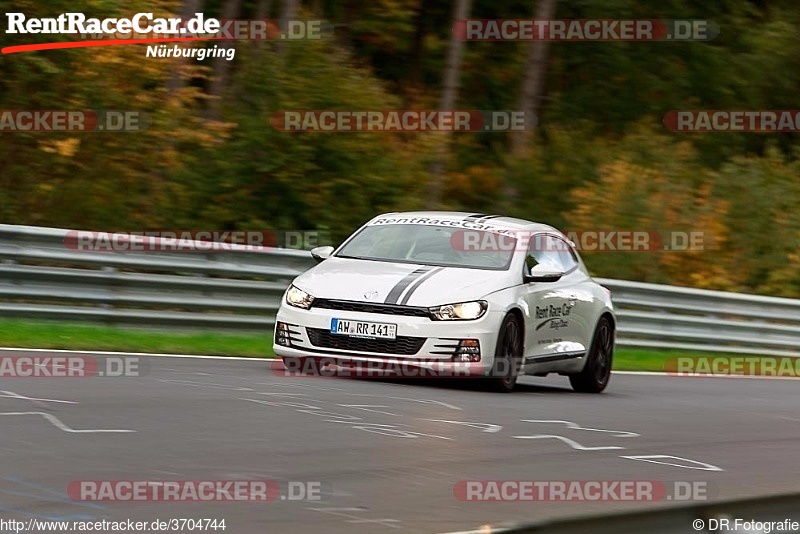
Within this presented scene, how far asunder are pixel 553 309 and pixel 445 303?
5.79ft

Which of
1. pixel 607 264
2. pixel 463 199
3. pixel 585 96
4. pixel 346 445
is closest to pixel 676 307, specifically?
pixel 607 264

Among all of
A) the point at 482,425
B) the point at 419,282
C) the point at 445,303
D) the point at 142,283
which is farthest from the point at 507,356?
the point at 142,283

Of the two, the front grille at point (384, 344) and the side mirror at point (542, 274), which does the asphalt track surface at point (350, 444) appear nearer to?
the front grille at point (384, 344)

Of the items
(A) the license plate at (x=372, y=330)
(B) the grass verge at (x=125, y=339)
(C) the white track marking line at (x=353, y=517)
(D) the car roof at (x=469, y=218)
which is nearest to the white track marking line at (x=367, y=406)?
(A) the license plate at (x=372, y=330)

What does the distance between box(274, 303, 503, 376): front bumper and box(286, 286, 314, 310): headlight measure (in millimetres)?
131

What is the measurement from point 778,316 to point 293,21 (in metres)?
10.3

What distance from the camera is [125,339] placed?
14914mm

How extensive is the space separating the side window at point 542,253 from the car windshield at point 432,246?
200mm

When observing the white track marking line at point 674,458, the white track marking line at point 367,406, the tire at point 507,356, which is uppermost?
the tire at point 507,356

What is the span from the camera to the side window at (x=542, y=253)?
13.8m

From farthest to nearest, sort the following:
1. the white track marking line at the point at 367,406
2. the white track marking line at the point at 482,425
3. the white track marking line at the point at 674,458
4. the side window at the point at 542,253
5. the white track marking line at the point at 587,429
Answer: the side window at the point at 542,253 → the white track marking line at the point at 587,429 → the white track marking line at the point at 367,406 → the white track marking line at the point at 482,425 → the white track marking line at the point at 674,458

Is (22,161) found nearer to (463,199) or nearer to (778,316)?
(778,316)

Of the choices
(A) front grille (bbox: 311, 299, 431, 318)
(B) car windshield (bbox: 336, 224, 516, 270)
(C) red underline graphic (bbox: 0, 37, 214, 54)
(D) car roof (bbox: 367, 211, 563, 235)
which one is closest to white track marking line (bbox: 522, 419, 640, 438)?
(A) front grille (bbox: 311, 299, 431, 318)

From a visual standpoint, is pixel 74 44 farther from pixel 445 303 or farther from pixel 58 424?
pixel 58 424
